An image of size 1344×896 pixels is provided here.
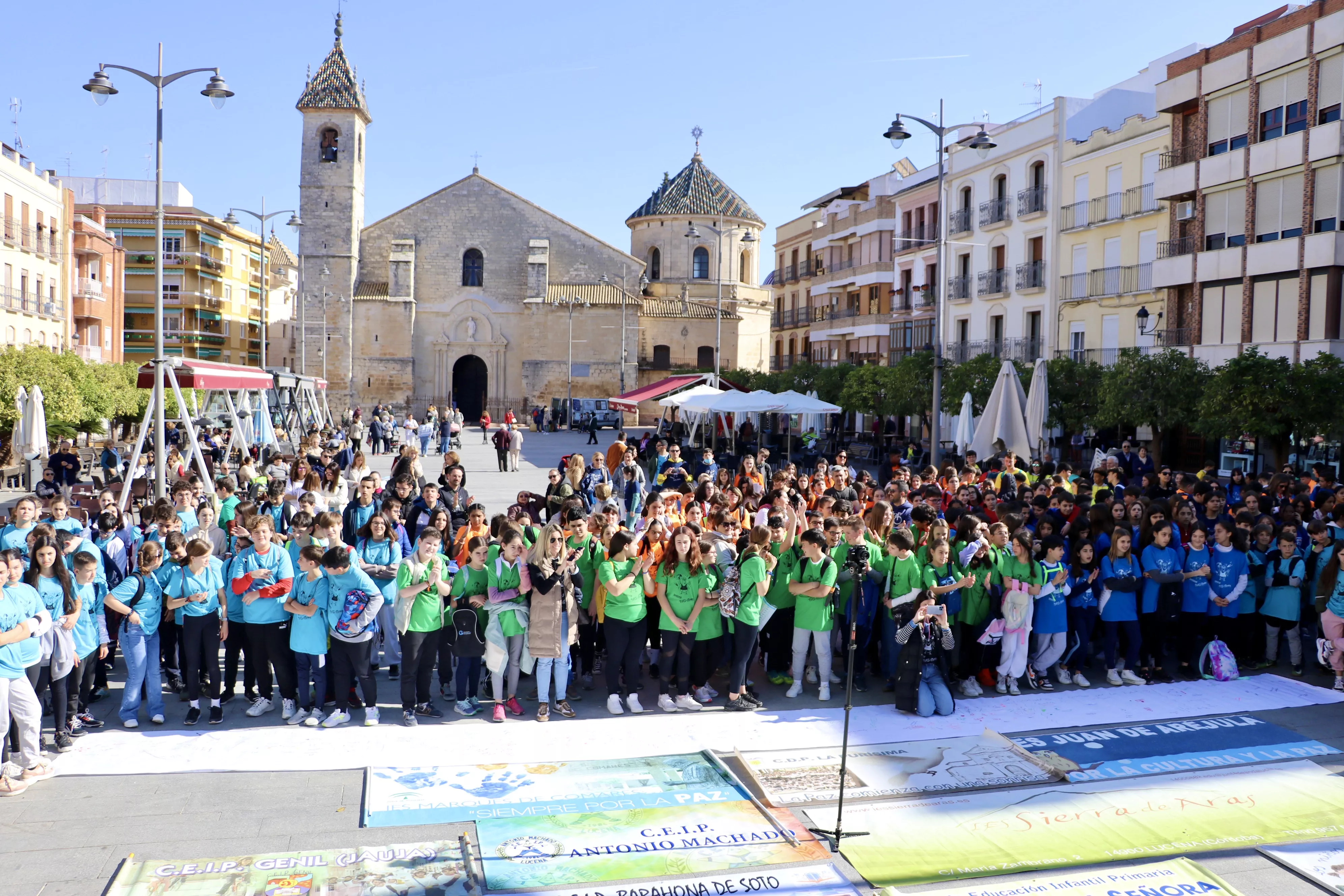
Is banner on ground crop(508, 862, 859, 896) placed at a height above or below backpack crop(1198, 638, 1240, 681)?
below

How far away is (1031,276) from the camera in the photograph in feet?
110

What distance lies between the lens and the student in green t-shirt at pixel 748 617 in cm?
888

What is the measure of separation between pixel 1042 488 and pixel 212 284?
66854 millimetres

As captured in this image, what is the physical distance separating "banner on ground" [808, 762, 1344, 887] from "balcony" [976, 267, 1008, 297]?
96.0ft

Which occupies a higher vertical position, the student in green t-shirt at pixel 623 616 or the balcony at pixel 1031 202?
the balcony at pixel 1031 202

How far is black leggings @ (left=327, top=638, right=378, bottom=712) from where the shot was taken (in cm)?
825

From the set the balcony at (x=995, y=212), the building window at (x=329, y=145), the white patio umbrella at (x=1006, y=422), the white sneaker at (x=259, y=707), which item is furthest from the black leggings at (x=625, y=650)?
the building window at (x=329, y=145)

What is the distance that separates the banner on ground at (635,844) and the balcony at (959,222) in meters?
33.0

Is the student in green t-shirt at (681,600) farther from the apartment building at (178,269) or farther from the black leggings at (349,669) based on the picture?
the apartment building at (178,269)

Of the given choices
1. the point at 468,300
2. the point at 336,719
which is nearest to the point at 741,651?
the point at 336,719

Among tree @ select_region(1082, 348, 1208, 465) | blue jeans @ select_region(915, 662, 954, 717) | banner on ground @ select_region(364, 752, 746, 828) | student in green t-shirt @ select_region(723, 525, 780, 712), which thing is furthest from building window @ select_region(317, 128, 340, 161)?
banner on ground @ select_region(364, 752, 746, 828)

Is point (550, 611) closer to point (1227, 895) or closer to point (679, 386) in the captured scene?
point (1227, 895)

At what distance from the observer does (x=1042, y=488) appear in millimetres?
12742

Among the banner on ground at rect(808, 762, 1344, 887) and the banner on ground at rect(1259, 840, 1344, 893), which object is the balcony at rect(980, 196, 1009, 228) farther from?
the banner on ground at rect(1259, 840, 1344, 893)
